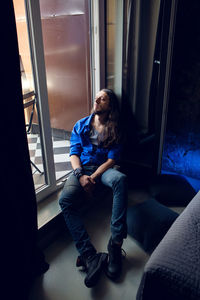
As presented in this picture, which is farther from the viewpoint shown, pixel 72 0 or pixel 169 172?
pixel 72 0

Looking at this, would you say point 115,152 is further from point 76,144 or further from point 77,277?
point 77,277

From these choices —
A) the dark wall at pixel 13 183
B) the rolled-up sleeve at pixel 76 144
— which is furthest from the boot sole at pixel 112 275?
the rolled-up sleeve at pixel 76 144

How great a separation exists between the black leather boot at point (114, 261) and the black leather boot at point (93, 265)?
0.13 ft

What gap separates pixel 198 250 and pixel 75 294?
0.97 m

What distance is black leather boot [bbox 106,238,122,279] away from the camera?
1.63 metres

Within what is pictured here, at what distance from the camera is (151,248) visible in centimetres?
183

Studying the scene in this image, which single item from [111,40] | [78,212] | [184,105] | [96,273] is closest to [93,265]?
[96,273]

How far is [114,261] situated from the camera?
5.46ft

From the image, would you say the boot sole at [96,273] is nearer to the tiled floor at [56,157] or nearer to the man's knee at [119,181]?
A: the man's knee at [119,181]

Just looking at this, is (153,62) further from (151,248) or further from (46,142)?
(151,248)

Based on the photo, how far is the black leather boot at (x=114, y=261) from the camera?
5.35 ft

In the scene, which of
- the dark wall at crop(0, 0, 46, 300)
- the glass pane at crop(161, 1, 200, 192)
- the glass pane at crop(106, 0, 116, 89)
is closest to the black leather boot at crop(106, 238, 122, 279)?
the dark wall at crop(0, 0, 46, 300)

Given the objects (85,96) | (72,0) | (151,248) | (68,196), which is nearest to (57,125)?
(85,96)

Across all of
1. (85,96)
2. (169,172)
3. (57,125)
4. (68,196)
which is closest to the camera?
(68,196)
